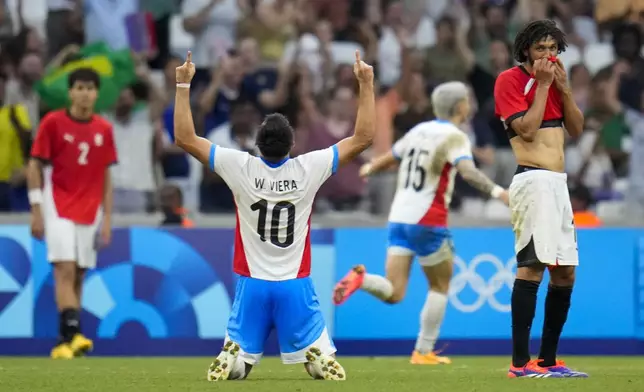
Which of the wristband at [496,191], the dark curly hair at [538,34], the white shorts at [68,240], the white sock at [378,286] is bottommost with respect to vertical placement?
the white sock at [378,286]

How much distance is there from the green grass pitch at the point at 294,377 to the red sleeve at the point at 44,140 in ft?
5.97

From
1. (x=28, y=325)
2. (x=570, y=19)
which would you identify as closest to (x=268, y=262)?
(x=28, y=325)

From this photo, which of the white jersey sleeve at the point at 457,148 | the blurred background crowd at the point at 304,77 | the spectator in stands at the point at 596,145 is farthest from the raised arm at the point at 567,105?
the spectator in stands at the point at 596,145

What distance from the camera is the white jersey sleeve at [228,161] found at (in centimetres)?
794

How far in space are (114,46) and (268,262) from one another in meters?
8.11

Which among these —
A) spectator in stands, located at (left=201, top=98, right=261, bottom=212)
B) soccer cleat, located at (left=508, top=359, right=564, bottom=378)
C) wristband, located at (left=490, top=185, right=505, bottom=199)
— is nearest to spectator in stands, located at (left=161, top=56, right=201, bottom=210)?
spectator in stands, located at (left=201, top=98, right=261, bottom=212)

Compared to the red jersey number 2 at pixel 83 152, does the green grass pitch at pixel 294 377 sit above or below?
below

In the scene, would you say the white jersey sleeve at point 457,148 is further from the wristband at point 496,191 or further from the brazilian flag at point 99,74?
the brazilian flag at point 99,74

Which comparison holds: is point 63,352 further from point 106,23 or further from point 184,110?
point 106,23

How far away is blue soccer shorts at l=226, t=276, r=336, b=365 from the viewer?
7855 mm

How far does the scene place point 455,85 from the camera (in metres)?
11.0

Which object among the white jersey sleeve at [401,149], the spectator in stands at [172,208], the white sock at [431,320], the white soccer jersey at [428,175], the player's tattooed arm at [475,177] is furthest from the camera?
the spectator in stands at [172,208]

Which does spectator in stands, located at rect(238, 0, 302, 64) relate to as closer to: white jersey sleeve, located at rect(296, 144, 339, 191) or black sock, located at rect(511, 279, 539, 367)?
white jersey sleeve, located at rect(296, 144, 339, 191)

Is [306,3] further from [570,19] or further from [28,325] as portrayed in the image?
[28,325]
